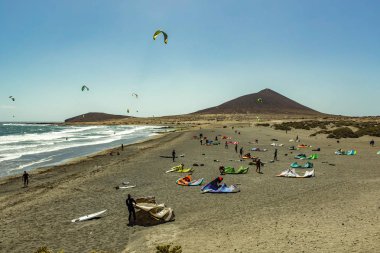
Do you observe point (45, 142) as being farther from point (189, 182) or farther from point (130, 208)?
point (130, 208)

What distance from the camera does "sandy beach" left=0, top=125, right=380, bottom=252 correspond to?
1135 cm

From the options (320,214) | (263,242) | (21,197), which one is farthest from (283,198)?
(21,197)

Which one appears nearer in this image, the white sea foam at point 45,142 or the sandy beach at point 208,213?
the sandy beach at point 208,213

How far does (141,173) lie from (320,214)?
53.3 ft

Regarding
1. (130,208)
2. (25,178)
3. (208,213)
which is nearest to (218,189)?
(208,213)

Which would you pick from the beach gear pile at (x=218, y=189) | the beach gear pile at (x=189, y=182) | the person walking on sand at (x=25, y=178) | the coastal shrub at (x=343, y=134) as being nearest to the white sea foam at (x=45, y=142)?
the person walking on sand at (x=25, y=178)

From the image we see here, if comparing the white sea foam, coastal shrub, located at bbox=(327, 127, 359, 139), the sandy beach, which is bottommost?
the white sea foam

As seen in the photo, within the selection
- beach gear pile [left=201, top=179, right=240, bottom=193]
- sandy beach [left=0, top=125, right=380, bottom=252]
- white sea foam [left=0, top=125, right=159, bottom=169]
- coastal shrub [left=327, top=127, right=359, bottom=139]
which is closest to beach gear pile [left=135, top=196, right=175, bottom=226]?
sandy beach [left=0, top=125, right=380, bottom=252]

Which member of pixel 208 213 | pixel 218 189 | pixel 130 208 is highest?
pixel 130 208

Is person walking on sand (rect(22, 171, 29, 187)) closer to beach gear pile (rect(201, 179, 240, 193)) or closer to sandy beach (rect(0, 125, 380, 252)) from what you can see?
sandy beach (rect(0, 125, 380, 252))

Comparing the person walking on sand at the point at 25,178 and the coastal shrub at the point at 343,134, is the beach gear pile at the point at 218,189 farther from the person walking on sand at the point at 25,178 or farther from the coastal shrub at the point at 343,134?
the coastal shrub at the point at 343,134

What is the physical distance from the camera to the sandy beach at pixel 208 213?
11.4 metres

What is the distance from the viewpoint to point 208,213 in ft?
49.0

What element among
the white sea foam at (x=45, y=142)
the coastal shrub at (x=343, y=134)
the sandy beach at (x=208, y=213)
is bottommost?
the white sea foam at (x=45, y=142)
